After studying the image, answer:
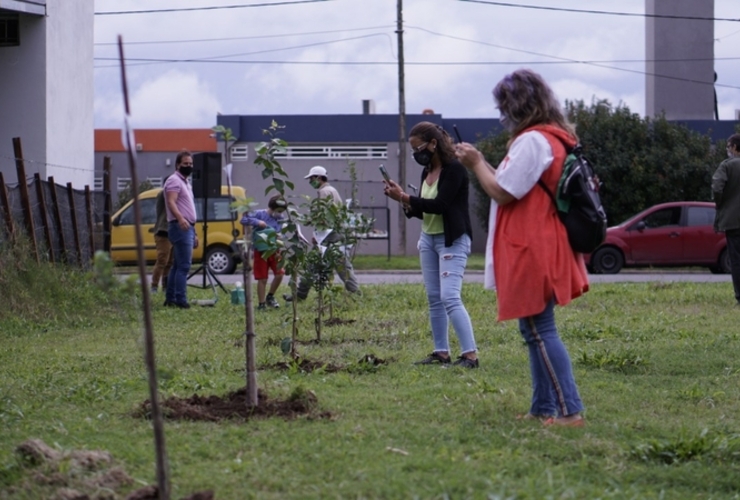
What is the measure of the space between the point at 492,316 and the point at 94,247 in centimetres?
683

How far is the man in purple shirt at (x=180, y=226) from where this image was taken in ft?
39.5

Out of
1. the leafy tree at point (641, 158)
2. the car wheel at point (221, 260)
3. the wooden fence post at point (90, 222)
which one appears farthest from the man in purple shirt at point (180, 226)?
the leafy tree at point (641, 158)

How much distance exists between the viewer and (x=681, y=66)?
39.8 meters

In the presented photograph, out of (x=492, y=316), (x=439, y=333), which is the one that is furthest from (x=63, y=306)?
(x=439, y=333)

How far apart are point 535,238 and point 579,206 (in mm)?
258

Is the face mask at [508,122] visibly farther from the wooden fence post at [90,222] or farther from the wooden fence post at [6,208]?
the wooden fence post at [90,222]

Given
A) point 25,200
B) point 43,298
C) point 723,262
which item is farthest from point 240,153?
point 43,298

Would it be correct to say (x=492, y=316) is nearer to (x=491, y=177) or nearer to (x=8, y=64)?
(x=491, y=177)

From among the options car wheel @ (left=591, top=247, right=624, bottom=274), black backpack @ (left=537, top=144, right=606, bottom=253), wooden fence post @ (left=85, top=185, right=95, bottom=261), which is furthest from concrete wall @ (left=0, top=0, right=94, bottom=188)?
black backpack @ (left=537, top=144, right=606, bottom=253)

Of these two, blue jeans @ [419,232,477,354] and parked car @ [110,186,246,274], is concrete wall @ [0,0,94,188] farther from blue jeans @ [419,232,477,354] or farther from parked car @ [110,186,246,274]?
blue jeans @ [419,232,477,354]

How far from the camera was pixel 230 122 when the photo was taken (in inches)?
1475

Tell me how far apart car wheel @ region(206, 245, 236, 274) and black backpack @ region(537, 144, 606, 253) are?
18.0 metres

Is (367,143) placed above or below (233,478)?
above

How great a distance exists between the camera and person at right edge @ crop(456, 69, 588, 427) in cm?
491
